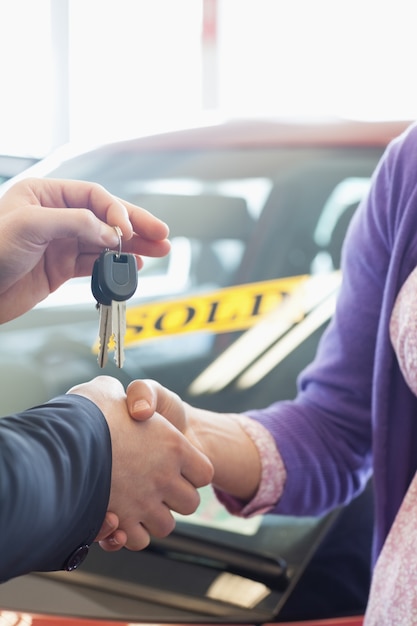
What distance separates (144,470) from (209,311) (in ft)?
1.45

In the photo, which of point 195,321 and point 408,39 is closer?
point 195,321

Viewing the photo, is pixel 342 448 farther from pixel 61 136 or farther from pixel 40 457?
pixel 61 136

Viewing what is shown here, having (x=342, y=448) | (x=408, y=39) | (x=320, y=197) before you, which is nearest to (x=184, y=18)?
(x=408, y=39)

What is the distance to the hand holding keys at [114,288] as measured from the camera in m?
0.79

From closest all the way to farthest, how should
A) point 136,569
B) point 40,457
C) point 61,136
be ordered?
point 40,457, point 136,569, point 61,136

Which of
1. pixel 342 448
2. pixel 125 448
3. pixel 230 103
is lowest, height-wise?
pixel 230 103

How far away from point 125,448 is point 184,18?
5.15m

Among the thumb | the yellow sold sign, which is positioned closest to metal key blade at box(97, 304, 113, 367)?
the thumb

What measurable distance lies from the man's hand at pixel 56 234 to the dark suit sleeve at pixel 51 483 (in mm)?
131

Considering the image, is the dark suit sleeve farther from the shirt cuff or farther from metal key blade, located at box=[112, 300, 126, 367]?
the shirt cuff

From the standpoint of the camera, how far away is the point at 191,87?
546 cm

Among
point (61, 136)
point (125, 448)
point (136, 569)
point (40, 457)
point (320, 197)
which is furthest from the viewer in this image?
point (61, 136)

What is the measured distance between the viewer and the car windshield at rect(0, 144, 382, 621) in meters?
1.08

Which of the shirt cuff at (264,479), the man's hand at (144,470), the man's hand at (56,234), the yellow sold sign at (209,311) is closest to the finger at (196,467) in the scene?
the man's hand at (144,470)
